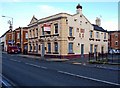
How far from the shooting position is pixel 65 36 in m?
34.9

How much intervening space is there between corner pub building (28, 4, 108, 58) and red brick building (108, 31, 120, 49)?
25243 millimetres

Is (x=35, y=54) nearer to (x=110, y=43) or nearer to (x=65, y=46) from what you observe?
(x=65, y=46)

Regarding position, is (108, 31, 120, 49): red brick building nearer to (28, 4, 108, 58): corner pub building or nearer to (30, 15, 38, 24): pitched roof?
(28, 4, 108, 58): corner pub building

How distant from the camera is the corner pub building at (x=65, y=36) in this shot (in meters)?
34.9

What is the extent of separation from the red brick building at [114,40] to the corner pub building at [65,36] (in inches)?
994

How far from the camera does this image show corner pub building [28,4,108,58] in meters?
34.9

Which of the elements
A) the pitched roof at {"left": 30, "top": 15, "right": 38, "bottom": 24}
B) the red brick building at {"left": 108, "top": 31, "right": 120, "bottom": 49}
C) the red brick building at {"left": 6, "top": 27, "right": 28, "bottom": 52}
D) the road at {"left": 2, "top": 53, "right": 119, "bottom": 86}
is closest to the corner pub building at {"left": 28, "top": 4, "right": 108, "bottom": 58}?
the pitched roof at {"left": 30, "top": 15, "right": 38, "bottom": 24}

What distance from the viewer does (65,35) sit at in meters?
34.9

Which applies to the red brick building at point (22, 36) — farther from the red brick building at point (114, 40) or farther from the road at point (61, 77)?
the road at point (61, 77)

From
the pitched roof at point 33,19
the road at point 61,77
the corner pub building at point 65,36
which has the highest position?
the pitched roof at point 33,19

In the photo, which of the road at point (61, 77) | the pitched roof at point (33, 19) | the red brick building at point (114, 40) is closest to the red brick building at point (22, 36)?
the pitched roof at point (33, 19)

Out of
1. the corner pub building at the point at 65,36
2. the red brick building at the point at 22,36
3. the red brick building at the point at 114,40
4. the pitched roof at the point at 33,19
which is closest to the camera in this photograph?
the corner pub building at the point at 65,36

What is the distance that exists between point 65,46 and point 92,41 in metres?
9.44

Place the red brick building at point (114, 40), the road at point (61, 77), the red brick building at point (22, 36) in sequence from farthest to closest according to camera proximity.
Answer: the red brick building at point (114, 40)
the red brick building at point (22, 36)
the road at point (61, 77)
